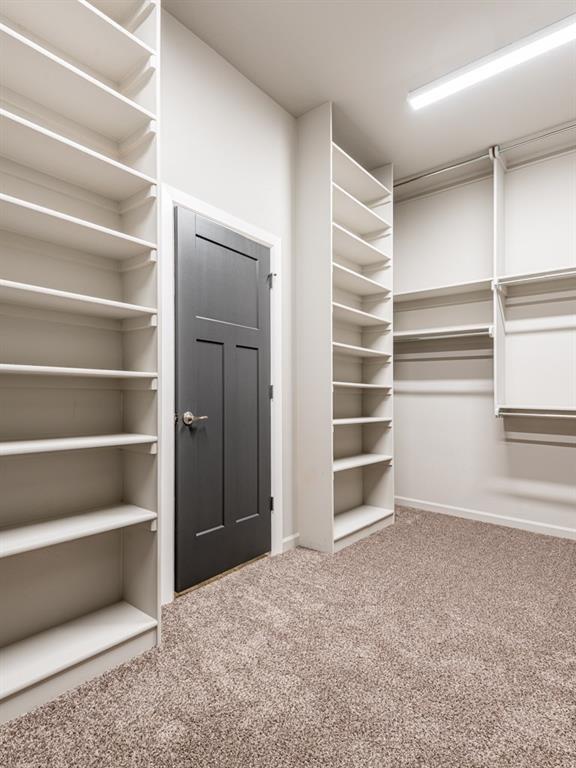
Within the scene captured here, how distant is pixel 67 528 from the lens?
1.68 meters

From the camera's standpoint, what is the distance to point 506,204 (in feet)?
12.3

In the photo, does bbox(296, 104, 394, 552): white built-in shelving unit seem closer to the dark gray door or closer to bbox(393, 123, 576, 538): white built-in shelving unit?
the dark gray door

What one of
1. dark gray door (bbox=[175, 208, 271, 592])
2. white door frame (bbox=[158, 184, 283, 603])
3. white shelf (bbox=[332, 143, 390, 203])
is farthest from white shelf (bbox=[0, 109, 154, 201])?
white shelf (bbox=[332, 143, 390, 203])

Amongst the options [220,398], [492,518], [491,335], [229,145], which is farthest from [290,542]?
[229,145]

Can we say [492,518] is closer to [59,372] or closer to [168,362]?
[168,362]

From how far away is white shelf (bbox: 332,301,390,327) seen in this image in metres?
3.24

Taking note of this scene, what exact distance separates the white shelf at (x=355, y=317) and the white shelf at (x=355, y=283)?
18 centimetres

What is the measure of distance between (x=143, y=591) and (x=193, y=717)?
0.61 metres

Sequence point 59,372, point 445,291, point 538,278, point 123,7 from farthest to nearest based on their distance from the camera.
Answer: point 445,291 < point 538,278 < point 123,7 < point 59,372

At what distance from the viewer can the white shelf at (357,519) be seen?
3171 millimetres

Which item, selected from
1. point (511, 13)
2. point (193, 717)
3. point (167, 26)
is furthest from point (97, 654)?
point (511, 13)

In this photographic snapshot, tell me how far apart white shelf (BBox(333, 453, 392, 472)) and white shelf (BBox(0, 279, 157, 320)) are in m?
1.84

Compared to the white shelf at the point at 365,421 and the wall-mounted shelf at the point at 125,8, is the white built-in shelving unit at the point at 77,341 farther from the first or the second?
the white shelf at the point at 365,421

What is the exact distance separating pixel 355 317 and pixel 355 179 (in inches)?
44.5
